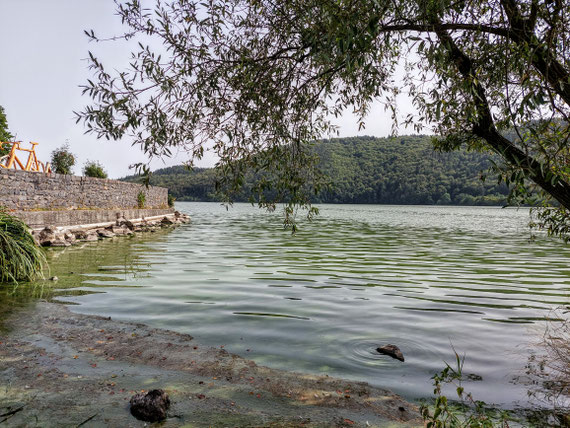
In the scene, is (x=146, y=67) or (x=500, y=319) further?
(x=500, y=319)

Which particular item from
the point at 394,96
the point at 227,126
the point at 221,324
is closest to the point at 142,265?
the point at 221,324

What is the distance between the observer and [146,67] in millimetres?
4973

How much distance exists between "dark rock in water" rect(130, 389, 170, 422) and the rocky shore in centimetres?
1035

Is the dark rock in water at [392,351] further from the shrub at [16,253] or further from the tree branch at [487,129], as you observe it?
the shrub at [16,253]

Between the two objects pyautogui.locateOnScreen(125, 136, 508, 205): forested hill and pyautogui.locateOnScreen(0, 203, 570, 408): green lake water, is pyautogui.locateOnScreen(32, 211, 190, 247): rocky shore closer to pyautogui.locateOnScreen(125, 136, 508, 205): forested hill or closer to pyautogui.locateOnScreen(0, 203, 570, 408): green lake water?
pyautogui.locateOnScreen(0, 203, 570, 408): green lake water

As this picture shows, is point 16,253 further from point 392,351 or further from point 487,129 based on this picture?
point 487,129

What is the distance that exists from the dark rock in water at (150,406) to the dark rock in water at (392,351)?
10.8 feet

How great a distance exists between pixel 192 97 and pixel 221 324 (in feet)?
13.2

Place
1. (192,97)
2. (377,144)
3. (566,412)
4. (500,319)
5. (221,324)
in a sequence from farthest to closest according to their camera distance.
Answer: (377,144)
(500,319)
(221,324)
(192,97)
(566,412)

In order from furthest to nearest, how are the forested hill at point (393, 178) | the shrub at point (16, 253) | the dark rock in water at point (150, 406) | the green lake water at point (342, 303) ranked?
the forested hill at point (393, 178)
the shrub at point (16, 253)
the green lake water at point (342, 303)
the dark rock in water at point (150, 406)

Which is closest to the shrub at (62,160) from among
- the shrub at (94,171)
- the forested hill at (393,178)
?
the shrub at (94,171)

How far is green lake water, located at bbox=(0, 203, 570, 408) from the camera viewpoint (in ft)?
18.7

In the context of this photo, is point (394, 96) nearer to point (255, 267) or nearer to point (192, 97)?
point (192, 97)

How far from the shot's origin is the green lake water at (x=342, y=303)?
18.7 feet
